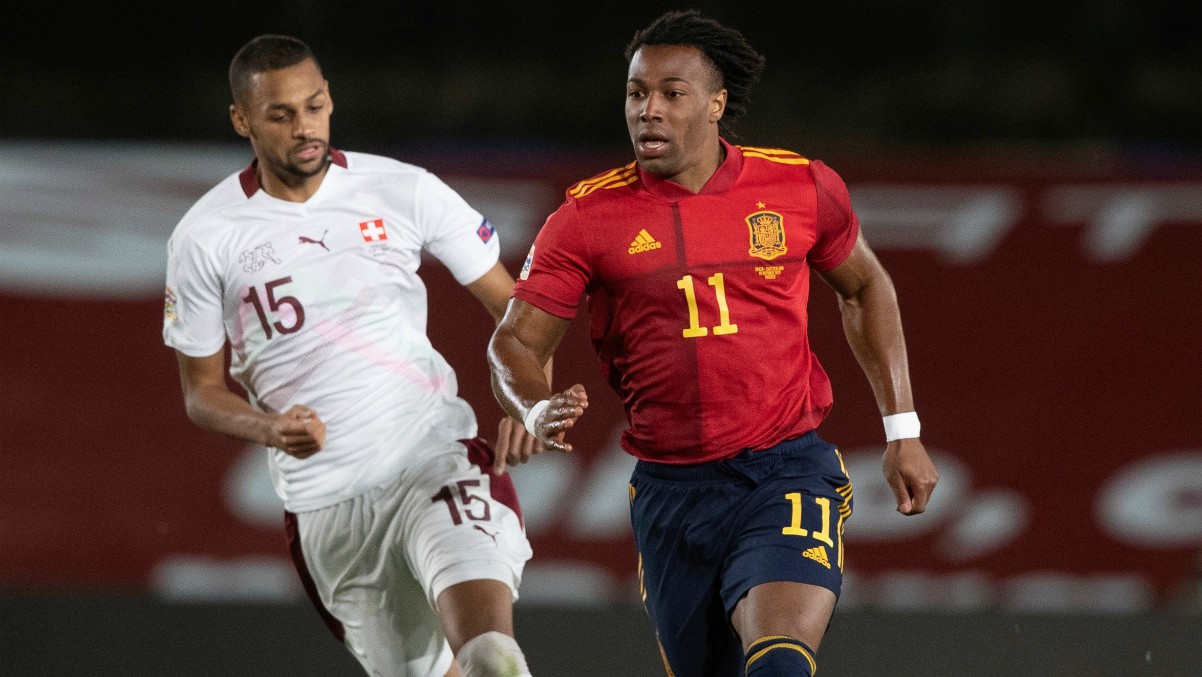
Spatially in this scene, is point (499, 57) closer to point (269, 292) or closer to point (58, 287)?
point (58, 287)

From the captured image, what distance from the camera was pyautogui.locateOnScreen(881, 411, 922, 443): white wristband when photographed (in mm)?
3881

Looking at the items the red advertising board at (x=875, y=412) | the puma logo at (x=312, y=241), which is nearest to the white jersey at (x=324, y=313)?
the puma logo at (x=312, y=241)

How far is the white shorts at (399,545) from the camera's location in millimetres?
4035

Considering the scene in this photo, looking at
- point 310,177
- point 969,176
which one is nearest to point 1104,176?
point 969,176

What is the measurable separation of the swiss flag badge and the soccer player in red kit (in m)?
0.64

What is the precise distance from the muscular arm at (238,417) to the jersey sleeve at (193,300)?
46mm

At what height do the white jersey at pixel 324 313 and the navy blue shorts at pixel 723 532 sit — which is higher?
the white jersey at pixel 324 313

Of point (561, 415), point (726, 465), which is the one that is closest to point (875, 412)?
point (726, 465)

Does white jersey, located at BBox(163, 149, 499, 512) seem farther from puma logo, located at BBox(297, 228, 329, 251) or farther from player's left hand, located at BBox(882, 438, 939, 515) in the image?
player's left hand, located at BBox(882, 438, 939, 515)

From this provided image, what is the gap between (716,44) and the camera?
385 cm

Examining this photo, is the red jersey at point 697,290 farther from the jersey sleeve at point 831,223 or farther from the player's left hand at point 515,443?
the player's left hand at point 515,443

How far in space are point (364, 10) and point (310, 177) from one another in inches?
207

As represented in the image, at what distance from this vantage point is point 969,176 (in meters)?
7.18

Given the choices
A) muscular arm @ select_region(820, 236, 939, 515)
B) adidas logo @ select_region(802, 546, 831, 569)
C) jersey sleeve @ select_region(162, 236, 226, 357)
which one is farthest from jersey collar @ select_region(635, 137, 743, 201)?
jersey sleeve @ select_region(162, 236, 226, 357)
